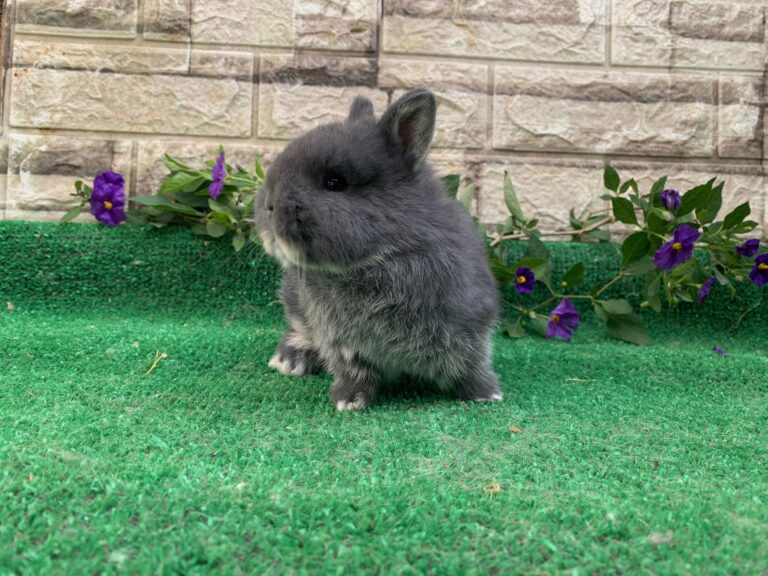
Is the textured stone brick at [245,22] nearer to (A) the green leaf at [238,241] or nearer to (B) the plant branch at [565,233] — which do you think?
(A) the green leaf at [238,241]

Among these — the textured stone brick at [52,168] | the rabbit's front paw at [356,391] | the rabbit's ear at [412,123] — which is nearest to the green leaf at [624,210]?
the rabbit's ear at [412,123]

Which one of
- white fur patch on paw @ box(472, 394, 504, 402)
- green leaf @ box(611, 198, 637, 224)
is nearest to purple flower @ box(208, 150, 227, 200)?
white fur patch on paw @ box(472, 394, 504, 402)

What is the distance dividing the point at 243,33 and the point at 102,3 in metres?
0.89

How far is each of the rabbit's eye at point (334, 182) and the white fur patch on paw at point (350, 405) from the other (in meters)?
0.78

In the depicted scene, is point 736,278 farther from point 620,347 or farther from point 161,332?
point 161,332

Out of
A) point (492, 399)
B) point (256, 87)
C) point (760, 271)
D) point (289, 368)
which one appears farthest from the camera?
point (256, 87)

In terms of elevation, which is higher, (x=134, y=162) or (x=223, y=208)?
(x=134, y=162)

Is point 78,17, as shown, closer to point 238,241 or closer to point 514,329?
point 238,241

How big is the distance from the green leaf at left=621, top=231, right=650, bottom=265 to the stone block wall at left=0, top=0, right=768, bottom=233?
82 centimetres

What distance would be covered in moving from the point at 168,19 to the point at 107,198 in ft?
4.10

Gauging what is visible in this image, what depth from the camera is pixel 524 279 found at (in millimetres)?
3414

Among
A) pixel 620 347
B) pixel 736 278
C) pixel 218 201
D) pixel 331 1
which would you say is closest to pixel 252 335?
pixel 218 201

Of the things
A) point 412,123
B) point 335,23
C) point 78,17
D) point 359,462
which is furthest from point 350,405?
point 78,17

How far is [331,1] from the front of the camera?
12.7 feet
